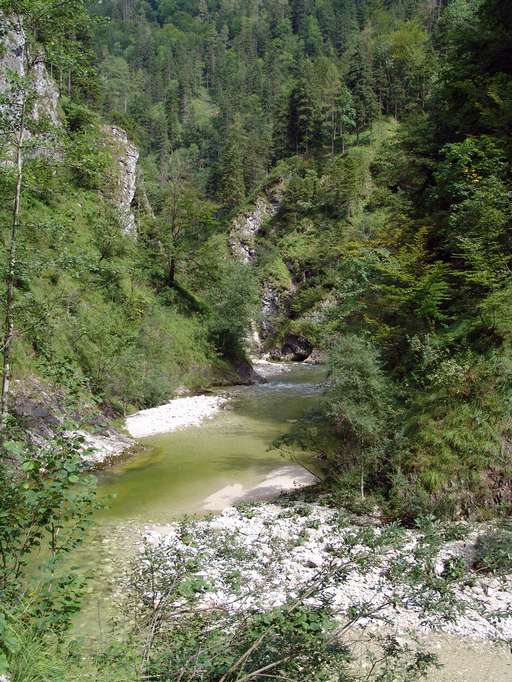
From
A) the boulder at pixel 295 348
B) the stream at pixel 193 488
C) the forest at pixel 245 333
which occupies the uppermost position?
the forest at pixel 245 333

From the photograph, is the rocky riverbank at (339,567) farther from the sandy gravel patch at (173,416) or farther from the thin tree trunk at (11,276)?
the sandy gravel patch at (173,416)

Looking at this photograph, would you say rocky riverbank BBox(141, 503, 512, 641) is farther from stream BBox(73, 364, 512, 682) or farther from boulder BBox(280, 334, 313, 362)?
boulder BBox(280, 334, 313, 362)

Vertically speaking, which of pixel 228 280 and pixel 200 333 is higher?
pixel 228 280

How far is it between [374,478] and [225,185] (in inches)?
2095

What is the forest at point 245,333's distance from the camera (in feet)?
10.6

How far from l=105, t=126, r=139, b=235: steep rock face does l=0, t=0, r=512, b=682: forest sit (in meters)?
0.20

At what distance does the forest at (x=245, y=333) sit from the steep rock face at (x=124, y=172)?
0.65ft

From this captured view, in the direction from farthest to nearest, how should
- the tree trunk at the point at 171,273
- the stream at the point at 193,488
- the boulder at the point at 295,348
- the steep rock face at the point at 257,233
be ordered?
the steep rock face at the point at 257,233 → the boulder at the point at 295,348 → the tree trunk at the point at 171,273 → the stream at the point at 193,488

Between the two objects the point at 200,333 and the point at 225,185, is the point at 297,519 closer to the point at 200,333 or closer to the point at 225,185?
the point at 200,333

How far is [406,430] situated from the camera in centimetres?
1030

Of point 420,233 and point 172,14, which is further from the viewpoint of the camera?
point 172,14

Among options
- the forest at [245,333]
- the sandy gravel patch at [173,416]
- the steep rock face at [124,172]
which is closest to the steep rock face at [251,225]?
the forest at [245,333]

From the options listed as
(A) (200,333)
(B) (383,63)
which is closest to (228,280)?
(A) (200,333)

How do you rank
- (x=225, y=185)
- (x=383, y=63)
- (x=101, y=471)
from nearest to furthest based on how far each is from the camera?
1. (x=101, y=471)
2. (x=225, y=185)
3. (x=383, y=63)
